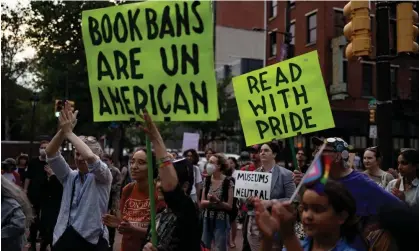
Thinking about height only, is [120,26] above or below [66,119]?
above

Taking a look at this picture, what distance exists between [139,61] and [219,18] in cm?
4882

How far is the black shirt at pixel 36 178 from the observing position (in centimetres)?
871

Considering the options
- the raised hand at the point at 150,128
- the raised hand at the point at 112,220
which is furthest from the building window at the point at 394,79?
the raised hand at the point at 150,128

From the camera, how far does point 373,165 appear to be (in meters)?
7.01

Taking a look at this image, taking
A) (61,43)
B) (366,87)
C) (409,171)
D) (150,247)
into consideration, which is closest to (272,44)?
(366,87)

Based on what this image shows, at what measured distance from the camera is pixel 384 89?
8367 millimetres

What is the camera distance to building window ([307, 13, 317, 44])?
30953mm

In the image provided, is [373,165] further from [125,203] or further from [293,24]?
[293,24]

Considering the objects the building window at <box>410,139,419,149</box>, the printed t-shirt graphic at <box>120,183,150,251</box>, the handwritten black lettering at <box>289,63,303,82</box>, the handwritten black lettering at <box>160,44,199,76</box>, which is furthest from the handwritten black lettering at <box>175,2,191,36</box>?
the building window at <box>410,139,419,149</box>

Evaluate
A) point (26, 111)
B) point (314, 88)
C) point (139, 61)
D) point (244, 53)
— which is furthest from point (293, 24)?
point (139, 61)

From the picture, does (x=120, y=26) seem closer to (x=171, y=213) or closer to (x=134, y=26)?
(x=134, y=26)

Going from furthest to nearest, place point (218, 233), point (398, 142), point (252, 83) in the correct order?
1. point (398, 142)
2. point (218, 233)
3. point (252, 83)

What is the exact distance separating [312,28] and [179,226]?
2926 cm

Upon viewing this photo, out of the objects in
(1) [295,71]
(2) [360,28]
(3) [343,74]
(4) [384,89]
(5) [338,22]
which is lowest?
(1) [295,71]
